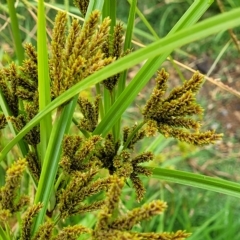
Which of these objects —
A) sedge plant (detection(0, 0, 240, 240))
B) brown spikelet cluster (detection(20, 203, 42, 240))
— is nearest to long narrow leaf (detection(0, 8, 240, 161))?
sedge plant (detection(0, 0, 240, 240))

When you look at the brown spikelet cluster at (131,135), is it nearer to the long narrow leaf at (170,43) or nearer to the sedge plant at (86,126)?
the sedge plant at (86,126)

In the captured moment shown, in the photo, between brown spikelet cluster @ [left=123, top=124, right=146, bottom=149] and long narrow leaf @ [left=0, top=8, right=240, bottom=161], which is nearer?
long narrow leaf @ [left=0, top=8, right=240, bottom=161]

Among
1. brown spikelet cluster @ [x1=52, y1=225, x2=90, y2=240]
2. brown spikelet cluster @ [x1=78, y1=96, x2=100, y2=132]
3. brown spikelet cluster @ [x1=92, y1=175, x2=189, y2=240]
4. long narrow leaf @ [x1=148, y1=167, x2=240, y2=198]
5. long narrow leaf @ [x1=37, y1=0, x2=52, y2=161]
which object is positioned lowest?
brown spikelet cluster @ [x1=52, y1=225, x2=90, y2=240]

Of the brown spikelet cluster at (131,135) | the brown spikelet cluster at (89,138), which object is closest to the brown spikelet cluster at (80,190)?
the brown spikelet cluster at (89,138)

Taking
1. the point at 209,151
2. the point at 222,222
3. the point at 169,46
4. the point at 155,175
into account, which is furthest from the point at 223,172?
the point at 169,46

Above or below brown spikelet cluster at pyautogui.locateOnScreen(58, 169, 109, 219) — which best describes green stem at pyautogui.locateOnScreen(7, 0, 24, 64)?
above

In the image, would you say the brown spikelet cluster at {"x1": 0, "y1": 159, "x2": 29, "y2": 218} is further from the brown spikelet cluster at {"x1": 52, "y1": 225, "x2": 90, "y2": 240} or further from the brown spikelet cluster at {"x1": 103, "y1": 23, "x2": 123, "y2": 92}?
the brown spikelet cluster at {"x1": 103, "y1": 23, "x2": 123, "y2": 92}

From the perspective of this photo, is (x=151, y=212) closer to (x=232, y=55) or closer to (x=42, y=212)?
(x=42, y=212)

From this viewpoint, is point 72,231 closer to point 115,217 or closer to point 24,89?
point 115,217
